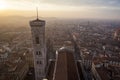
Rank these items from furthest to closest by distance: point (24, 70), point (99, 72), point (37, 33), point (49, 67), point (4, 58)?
point (4, 58)
point (24, 70)
point (99, 72)
point (49, 67)
point (37, 33)

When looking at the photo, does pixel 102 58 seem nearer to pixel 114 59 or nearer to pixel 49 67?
pixel 114 59

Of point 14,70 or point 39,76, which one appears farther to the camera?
point 14,70

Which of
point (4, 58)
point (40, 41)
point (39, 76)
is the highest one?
point (40, 41)

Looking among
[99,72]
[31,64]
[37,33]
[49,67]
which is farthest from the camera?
[31,64]

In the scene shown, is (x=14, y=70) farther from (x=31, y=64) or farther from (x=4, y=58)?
(x=4, y=58)

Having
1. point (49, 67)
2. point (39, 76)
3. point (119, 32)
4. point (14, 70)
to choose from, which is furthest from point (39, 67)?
point (119, 32)

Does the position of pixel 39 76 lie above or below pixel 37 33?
below
